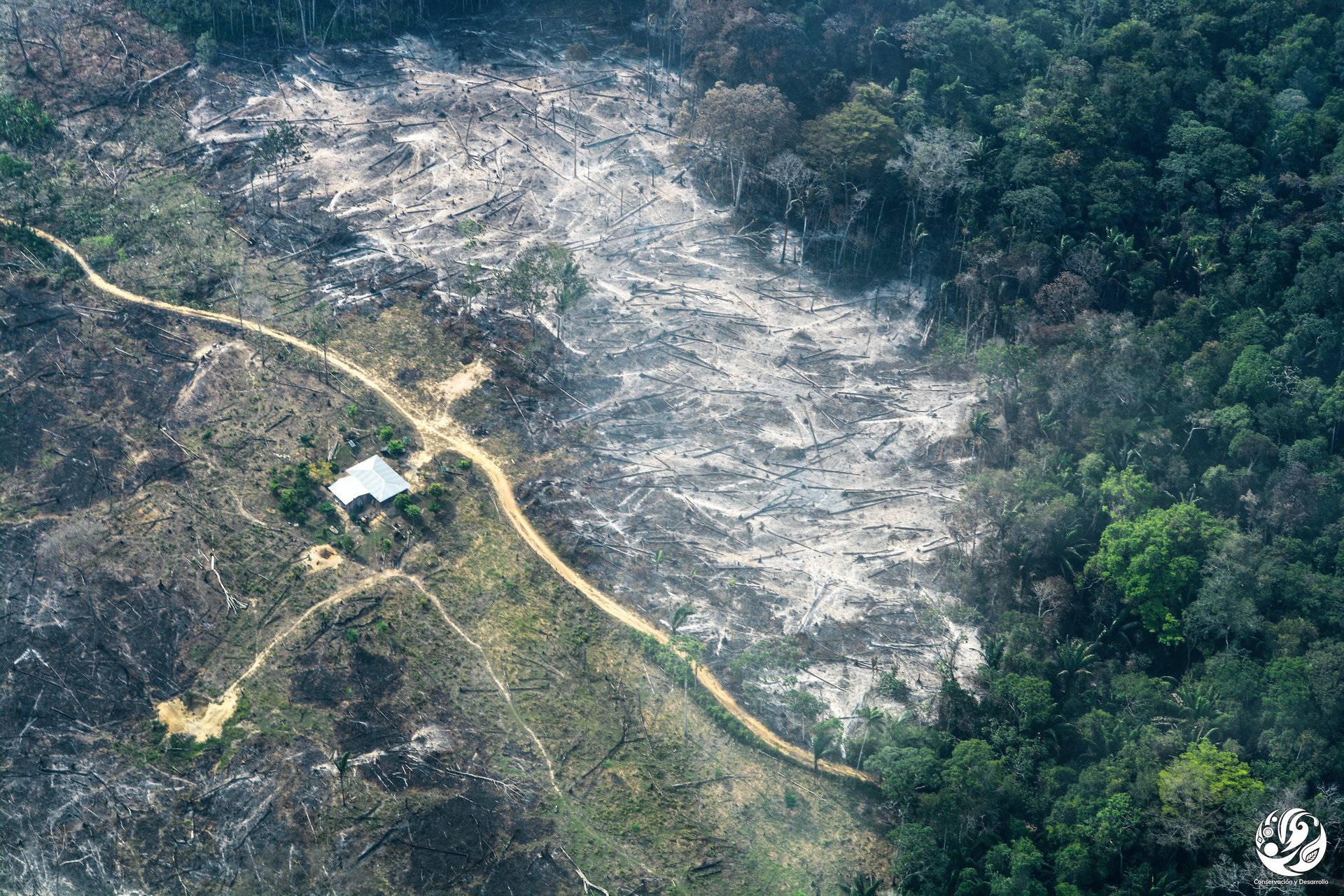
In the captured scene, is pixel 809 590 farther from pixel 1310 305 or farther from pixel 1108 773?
pixel 1310 305

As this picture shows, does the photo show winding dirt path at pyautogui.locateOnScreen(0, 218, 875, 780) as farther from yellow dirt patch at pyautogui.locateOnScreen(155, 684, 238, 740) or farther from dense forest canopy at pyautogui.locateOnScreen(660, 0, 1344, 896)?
dense forest canopy at pyautogui.locateOnScreen(660, 0, 1344, 896)

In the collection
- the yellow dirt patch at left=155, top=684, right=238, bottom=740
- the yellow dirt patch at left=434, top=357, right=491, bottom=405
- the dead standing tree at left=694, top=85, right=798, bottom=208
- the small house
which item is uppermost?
the dead standing tree at left=694, top=85, right=798, bottom=208

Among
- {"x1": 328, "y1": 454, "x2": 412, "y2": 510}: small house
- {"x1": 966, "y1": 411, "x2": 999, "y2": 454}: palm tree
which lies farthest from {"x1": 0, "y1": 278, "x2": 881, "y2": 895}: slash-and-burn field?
{"x1": 966, "y1": 411, "x2": 999, "y2": 454}: palm tree

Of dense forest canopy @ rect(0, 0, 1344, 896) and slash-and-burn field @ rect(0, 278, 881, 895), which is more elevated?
dense forest canopy @ rect(0, 0, 1344, 896)

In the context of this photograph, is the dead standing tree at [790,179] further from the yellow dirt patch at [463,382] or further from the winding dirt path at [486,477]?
the winding dirt path at [486,477]

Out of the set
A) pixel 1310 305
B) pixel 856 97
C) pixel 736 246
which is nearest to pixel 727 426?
pixel 736 246

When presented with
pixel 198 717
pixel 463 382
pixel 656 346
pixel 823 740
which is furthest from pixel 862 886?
pixel 463 382

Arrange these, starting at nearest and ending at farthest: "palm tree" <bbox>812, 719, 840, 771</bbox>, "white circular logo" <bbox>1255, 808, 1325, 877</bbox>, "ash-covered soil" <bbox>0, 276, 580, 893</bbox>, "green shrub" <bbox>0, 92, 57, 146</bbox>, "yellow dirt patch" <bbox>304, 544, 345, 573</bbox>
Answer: "white circular logo" <bbox>1255, 808, 1325, 877</bbox>
"ash-covered soil" <bbox>0, 276, 580, 893</bbox>
"palm tree" <bbox>812, 719, 840, 771</bbox>
"yellow dirt patch" <bbox>304, 544, 345, 573</bbox>
"green shrub" <bbox>0, 92, 57, 146</bbox>
